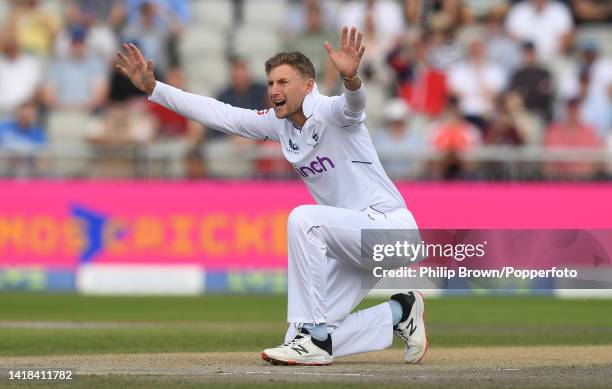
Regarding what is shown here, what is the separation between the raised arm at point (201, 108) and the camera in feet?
31.0

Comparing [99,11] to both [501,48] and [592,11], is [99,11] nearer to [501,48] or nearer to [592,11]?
[501,48]

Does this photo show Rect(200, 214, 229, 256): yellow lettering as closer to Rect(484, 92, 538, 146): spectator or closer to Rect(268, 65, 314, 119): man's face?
Rect(484, 92, 538, 146): spectator

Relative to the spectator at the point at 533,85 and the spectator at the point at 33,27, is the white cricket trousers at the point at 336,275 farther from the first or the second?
the spectator at the point at 33,27

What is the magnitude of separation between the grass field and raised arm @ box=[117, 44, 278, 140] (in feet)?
5.06

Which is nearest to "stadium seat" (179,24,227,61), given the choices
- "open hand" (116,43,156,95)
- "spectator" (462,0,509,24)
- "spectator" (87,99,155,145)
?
"spectator" (87,99,155,145)

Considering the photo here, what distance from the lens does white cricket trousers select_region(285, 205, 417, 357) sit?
875 centimetres

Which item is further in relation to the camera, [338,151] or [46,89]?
[46,89]

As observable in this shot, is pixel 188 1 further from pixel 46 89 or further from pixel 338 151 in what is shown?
pixel 338 151

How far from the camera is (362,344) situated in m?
9.16

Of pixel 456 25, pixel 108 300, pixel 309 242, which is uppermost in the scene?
pixel 456 25

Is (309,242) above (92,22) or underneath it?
underneath

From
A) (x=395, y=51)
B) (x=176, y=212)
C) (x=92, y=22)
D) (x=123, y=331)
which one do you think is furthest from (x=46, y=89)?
(x=123, y=331)

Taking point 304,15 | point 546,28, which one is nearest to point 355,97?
point 546,28

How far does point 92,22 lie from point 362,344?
13.5 meters
